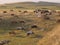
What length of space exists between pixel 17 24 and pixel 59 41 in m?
44.7

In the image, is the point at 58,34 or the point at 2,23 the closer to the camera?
the point at 58,34

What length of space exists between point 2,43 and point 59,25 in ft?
34.7

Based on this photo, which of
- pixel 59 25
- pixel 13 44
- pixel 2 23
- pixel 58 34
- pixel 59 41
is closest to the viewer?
pixel 59 41

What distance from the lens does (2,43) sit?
44531 millimetres

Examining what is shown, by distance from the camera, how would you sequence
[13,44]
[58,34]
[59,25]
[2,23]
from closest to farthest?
[58,34] < [59,25] < [13,44] < [2,23]

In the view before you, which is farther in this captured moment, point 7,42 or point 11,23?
point 11,23

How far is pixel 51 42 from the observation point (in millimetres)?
33500

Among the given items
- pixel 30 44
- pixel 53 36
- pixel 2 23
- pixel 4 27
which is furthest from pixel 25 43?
pixel 2 23

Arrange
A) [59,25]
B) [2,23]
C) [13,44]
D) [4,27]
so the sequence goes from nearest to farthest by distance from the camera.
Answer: [59,25], [13,44], [4,27], [2,23]

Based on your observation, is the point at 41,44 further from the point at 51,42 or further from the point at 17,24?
the point at 17,24

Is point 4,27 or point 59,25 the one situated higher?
point 59,25

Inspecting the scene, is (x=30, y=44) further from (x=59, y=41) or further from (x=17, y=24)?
(x=17, y=24)

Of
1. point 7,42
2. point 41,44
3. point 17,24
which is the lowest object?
point 17,24

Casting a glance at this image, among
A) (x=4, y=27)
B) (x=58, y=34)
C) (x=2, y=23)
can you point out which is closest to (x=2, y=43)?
(x=58, y=34)
